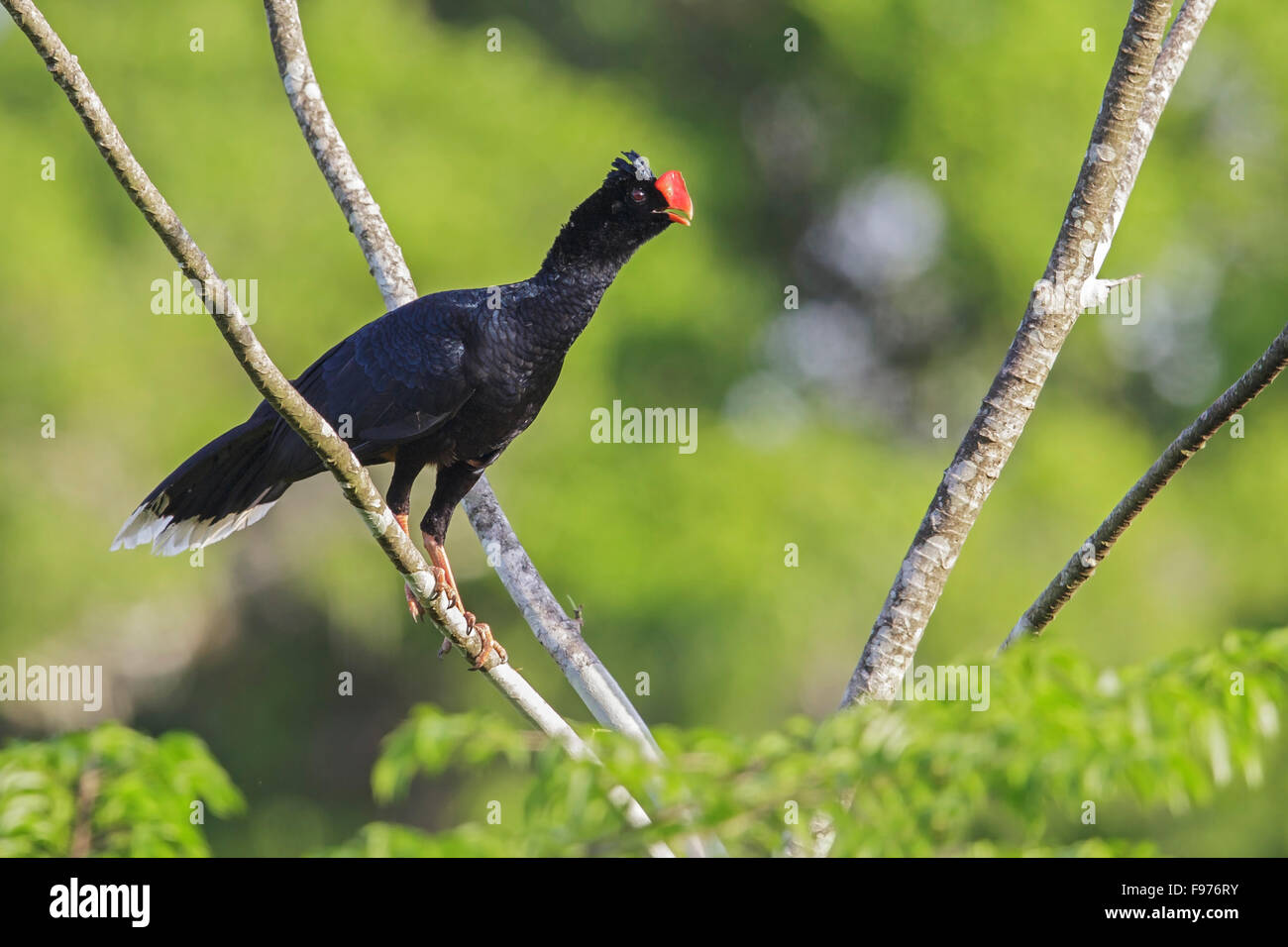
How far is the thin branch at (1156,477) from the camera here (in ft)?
10.6

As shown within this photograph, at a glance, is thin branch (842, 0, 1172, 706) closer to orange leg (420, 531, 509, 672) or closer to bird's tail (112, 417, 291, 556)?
orange leg (420, 531, 509, 672)

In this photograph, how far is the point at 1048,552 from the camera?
11867 mm

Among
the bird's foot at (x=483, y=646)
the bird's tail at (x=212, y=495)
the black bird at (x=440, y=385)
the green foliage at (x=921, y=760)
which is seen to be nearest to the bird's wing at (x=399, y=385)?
the black bird at (x=440, y=385)

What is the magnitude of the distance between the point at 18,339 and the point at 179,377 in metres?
1.40

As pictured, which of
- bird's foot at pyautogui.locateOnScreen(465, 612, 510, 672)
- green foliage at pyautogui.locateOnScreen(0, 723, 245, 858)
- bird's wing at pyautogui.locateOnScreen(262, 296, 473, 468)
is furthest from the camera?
bird's wing at pyautogui.locateOnScreen(262, 296, 473, 468)

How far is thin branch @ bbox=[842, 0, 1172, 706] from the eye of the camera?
3.81 meters

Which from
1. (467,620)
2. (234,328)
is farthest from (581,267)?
(234,328)

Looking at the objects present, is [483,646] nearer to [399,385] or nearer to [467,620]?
[467,620]

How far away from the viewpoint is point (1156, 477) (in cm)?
343

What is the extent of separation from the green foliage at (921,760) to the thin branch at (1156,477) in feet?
3.34

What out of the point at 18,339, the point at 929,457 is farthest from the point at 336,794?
the point at 929,457

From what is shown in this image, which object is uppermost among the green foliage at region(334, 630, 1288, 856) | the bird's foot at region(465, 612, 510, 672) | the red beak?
the red beak

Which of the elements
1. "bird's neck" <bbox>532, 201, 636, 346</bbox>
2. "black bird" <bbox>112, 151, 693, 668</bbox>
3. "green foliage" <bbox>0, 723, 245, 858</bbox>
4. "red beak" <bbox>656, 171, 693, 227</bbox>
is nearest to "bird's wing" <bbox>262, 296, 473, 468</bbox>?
"black bird" <bbox>112, 151, 693, 668</bbox>

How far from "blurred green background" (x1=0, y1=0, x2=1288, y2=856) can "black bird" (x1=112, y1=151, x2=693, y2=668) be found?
6308 millimetres
